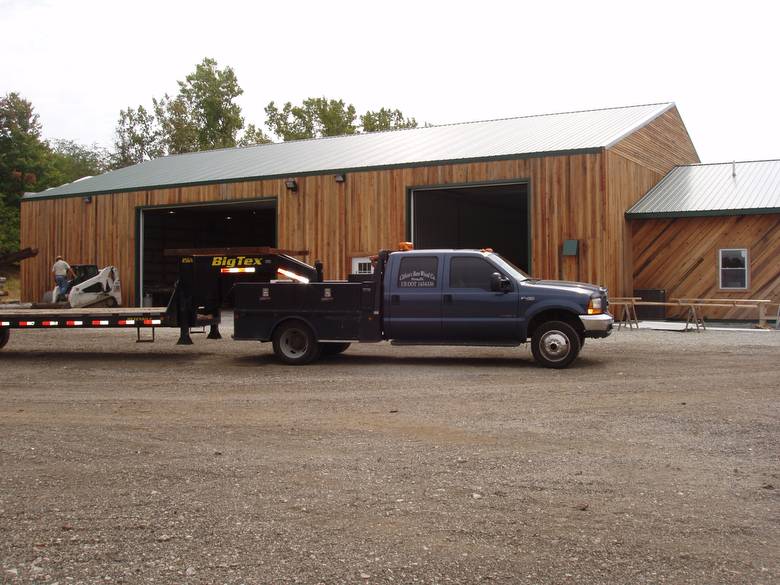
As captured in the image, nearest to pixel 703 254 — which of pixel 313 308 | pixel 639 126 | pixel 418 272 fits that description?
pixel 639 126

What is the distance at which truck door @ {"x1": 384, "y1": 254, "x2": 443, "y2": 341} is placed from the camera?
13.3 meters

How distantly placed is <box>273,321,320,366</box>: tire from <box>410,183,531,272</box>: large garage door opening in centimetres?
1090

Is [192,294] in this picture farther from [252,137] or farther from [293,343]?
→ [252,137]

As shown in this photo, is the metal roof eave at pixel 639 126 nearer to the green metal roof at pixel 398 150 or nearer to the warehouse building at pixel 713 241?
the green metal roof at pixel 398 150

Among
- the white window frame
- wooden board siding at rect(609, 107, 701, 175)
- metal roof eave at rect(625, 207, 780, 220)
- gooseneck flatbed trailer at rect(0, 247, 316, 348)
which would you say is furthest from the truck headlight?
the white window frame

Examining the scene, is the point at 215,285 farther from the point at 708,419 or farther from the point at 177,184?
the point at 177,184

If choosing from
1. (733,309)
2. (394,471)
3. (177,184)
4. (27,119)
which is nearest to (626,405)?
(394,471)

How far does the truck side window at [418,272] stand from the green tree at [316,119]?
5542 cm

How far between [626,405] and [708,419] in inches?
41.8

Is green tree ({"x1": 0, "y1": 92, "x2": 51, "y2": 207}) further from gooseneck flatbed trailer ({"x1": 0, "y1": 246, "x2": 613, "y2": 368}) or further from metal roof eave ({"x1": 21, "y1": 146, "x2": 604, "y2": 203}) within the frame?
gooseneck flatbed trailer ({"x1": 0, "y1": 246, "x2": 613, "y2": 368})

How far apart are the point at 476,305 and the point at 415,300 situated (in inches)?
39.9

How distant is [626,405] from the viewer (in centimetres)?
932

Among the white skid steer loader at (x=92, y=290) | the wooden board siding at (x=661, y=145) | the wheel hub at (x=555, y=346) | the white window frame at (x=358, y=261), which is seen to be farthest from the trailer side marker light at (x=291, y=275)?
the white skid steer loader at (x=92, y=290)

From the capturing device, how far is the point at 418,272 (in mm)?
13500
